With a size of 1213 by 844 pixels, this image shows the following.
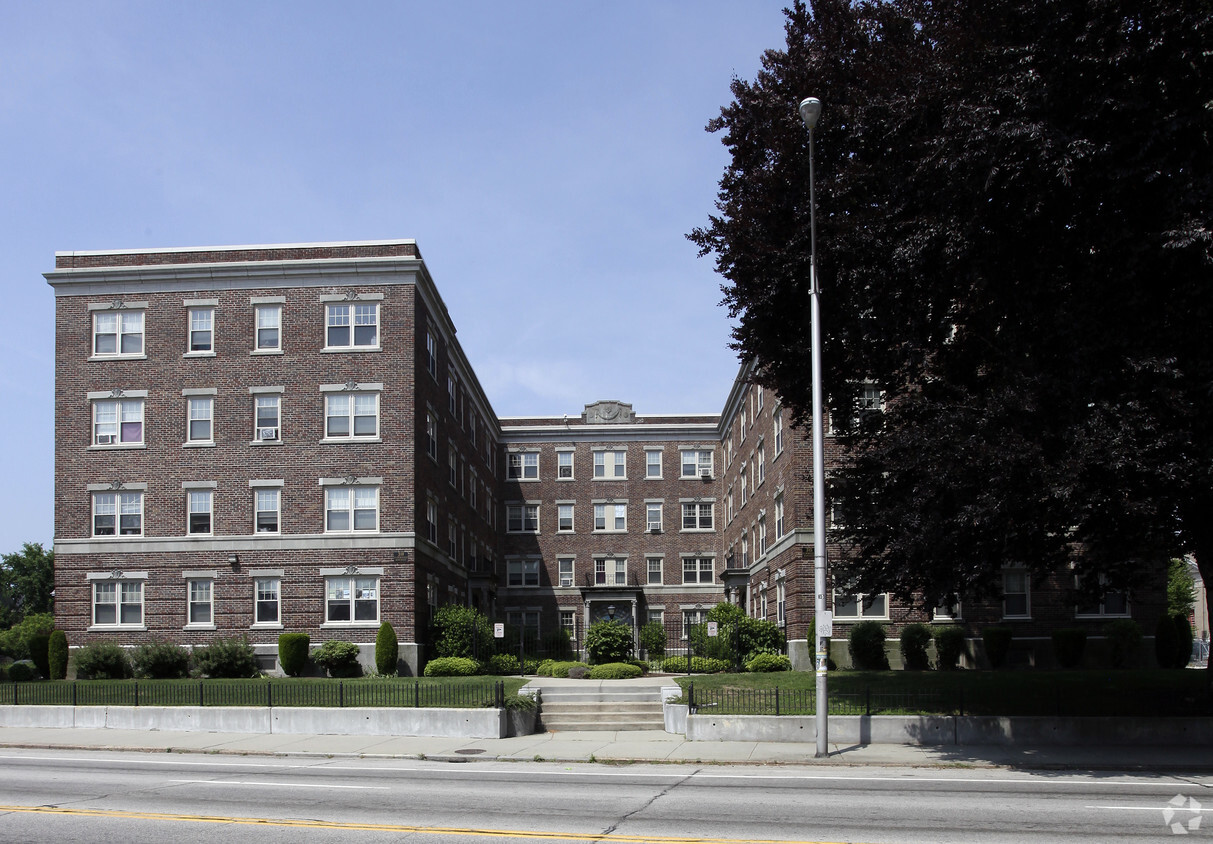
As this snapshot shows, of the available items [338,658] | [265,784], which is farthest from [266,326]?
[265,784]

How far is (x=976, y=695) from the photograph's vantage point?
23484 mm

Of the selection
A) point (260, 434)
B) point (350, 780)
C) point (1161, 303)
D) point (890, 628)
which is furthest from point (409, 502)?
point (1161, 303)

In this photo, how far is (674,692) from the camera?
82.0 feet

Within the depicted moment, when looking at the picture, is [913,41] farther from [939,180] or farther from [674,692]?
[674,692]

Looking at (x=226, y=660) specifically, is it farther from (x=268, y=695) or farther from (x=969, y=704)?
(x=969, y=704)

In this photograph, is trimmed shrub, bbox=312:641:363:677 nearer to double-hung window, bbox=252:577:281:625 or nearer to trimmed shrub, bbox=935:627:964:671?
double-hung window, bbox=252:577:281:625

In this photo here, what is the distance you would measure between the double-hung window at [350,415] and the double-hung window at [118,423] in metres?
7.20

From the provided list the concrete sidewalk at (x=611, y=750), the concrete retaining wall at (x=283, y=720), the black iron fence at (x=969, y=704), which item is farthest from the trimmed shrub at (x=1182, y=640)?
the concrete retaining wall at (x=283, y=720)

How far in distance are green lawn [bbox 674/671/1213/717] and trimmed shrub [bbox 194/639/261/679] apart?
15119 mm

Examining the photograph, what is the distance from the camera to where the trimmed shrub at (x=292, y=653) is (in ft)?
111

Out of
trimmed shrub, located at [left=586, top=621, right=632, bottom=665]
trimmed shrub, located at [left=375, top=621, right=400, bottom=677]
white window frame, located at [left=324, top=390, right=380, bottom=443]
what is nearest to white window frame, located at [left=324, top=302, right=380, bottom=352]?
white window frame, located at [left=324, top=390, right=380, bottom=443]

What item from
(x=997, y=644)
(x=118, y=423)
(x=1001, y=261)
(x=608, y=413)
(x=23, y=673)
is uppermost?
(x=608, y=413)

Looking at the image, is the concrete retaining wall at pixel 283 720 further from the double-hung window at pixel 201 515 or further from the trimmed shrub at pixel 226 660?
the double-hung window at pixel 201 515

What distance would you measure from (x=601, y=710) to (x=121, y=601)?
2110cm
